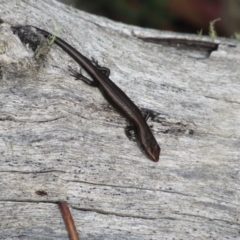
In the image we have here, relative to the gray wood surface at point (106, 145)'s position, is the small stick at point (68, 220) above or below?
below

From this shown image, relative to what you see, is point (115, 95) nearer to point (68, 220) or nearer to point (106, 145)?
point (106, 145)

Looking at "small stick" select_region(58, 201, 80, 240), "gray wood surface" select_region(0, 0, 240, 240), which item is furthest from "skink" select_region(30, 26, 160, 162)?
"small stick" select_region(58, 201, 80, 240)

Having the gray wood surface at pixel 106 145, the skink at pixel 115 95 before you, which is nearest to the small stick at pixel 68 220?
the gray wood surface at pixel 106 145

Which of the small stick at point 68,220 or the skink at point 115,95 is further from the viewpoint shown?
the skink at point 115,95

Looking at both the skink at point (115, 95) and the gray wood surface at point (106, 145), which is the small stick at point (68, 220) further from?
the skink at point (115, 95)

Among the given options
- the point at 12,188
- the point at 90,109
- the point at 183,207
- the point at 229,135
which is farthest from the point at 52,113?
the point at 229,135

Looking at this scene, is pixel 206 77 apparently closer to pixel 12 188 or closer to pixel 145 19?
pixel 12 188

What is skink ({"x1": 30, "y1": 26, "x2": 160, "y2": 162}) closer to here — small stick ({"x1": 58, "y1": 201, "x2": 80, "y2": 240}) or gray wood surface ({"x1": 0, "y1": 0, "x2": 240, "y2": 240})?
gray wood surface ({"x1": 0, "y1": 0, "x2": 240, "y2": 240})
